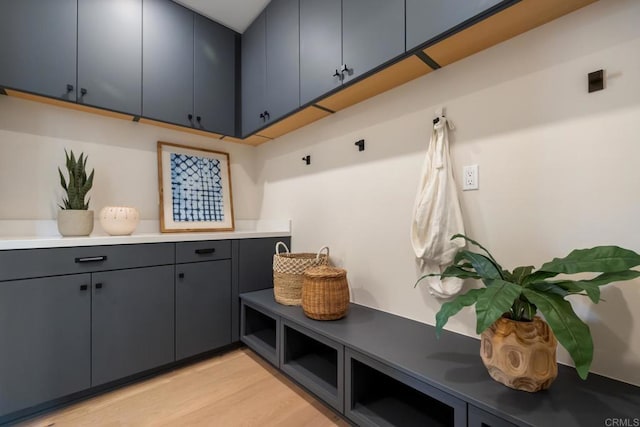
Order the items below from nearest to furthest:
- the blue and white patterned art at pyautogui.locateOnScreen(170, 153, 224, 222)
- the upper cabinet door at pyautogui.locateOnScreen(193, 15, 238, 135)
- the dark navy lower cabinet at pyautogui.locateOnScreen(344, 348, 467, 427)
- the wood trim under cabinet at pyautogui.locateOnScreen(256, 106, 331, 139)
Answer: the dark navy lower cabinet at pyautogui.locateOnScreen(344, 348, 467, 427)
the wood trim under cabinet at pyautogui.locateOnScreen(256, 106, 331, 139)
the upper cabinet door at pyautogui.locateOnScreen(193, 15, 238, 135)
the blue and white patterned art at pyautogui.locateOnScreen(170, 153, 224, 222)

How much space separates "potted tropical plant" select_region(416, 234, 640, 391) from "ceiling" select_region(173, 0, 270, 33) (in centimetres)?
238

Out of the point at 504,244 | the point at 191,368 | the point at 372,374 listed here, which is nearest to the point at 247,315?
the point at 191,368

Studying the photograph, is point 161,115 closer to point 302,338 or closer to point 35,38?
point 35,38

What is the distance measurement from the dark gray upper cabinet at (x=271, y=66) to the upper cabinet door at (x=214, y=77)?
108mm

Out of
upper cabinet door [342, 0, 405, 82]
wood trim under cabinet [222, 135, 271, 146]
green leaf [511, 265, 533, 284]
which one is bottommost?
green leaf [511, 265, 533, 284]

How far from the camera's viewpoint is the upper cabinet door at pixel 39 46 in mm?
1559

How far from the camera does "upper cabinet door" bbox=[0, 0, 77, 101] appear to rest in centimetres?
156

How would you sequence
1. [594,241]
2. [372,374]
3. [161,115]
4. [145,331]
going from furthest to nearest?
[161,115]
[145,331]
[372,374]
[594,241]

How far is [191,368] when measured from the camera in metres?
1.93

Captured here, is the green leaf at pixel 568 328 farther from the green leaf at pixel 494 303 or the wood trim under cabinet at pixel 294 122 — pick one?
the wood trim under cabinet at pixel 294 122

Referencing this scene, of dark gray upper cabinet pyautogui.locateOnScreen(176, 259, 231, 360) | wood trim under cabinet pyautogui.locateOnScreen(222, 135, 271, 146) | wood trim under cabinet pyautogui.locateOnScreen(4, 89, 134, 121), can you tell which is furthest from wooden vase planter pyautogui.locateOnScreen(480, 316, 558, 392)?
wood trim under cabinet pyautogui.locateOnScreen(4, 89, 134, 121)

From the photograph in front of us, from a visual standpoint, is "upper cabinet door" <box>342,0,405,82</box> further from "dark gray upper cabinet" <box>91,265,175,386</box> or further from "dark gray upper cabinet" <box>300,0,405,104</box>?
"dark gray upper cabinet" <box>91,265,175,386</box>

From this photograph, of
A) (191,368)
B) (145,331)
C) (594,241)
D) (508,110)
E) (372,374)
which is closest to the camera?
(594,241)

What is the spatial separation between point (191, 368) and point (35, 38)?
222 cm
